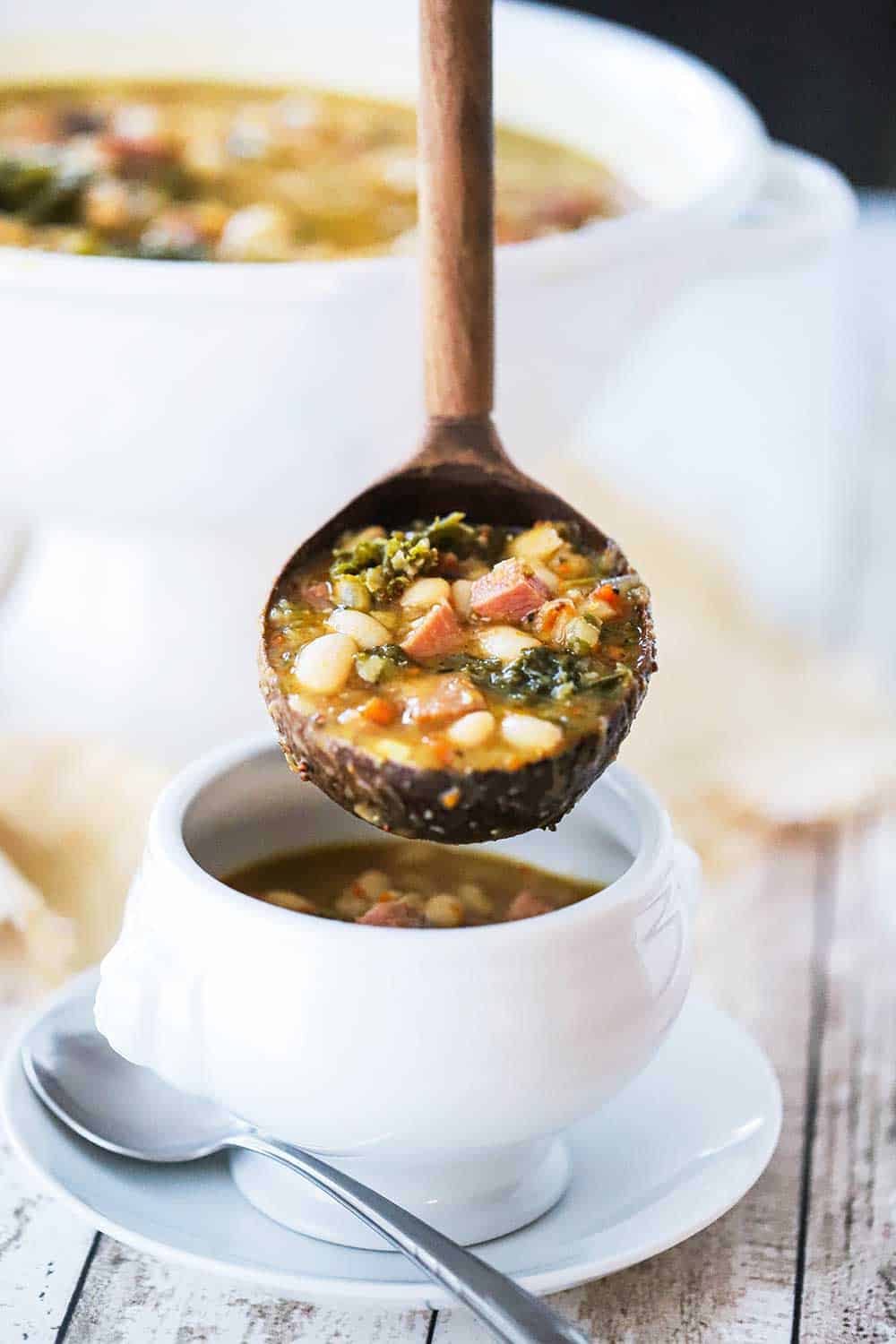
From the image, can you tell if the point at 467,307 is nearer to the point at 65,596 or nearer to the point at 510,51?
the point at 65,596

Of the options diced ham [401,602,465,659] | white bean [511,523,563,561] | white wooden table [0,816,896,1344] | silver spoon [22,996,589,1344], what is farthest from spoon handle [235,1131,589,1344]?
white bean [511,523,563,561]

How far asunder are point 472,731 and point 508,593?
0.47ft

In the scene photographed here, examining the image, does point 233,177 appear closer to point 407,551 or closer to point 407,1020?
point 407,551

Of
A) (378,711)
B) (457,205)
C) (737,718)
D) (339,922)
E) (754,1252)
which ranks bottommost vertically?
(737,718)

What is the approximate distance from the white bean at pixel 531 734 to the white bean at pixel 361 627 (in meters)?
0.12

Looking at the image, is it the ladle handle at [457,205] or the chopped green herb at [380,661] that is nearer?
the chopped green herb at [380,661]

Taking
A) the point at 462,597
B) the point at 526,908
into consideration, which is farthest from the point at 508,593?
the point at 526,908

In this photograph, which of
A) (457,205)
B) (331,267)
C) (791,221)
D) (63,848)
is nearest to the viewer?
(457,205)

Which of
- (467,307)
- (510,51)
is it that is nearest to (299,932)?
(467,307)

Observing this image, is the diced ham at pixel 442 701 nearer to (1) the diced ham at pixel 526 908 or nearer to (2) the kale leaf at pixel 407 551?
(2) the kale leaf at pixel 407 551

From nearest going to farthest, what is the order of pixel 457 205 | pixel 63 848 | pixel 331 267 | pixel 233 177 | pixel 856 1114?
1. pixel 457 205
2. pixel 856 1114
3. pixel 331 267
4. pixel 63 848
5. pixel 233 177

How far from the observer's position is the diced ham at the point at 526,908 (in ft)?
4.15

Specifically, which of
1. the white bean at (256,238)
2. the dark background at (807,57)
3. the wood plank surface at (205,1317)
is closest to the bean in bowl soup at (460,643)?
the wood plank surface at (205,1317)

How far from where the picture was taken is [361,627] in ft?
3.78
